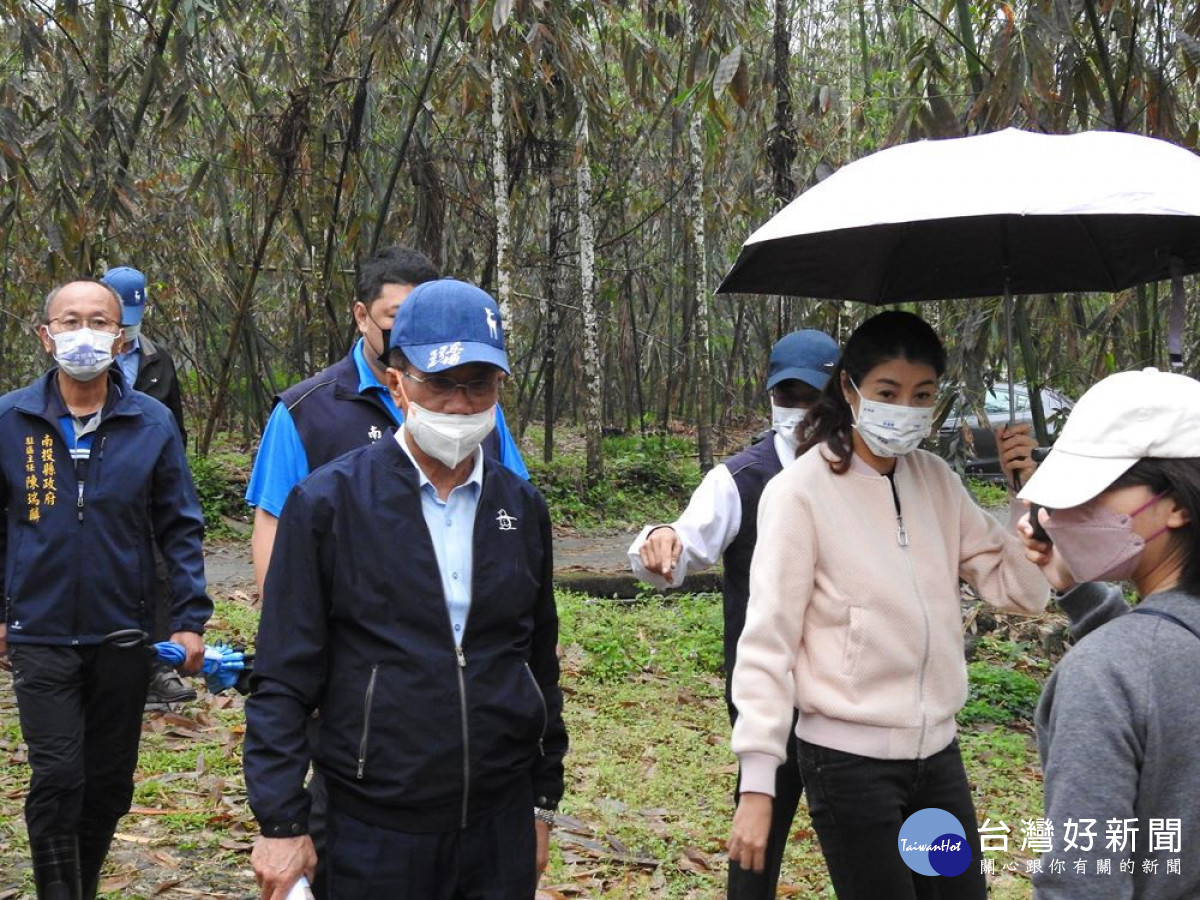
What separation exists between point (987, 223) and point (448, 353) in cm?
162

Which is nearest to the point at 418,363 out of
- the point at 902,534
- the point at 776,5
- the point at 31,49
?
the point at 902,534

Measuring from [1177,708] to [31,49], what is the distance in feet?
29.7

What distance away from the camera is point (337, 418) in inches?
154

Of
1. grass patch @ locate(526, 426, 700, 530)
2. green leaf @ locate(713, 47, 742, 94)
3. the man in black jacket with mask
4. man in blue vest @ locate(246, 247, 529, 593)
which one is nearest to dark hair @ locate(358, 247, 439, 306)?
man in blue vest @ locate(246, 247, 529, 593)

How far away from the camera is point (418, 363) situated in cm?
289

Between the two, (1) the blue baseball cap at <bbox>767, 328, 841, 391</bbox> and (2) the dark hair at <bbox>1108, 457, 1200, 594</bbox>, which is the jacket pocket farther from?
(2) the dark hair at <bbox>1108, 457, 1200, 594</bbox>

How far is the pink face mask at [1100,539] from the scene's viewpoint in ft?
6.66

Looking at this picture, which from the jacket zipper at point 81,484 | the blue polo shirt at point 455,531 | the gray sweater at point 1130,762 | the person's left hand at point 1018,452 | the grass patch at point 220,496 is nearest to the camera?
the gray sweater at point 1130,762

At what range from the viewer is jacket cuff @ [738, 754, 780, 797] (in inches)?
118

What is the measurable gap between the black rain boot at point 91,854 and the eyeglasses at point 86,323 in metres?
1.68

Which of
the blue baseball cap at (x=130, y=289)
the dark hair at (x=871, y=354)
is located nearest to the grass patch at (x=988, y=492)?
the blue baseball cap at (x=130, y=289)

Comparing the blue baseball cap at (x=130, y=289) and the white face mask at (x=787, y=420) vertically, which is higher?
the blue baseball cap at (x=130, y=289)

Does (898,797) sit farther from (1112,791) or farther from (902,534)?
(1112,791)

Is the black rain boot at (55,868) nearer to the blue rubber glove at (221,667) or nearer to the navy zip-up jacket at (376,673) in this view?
the blue rubber glove at (221,667)
